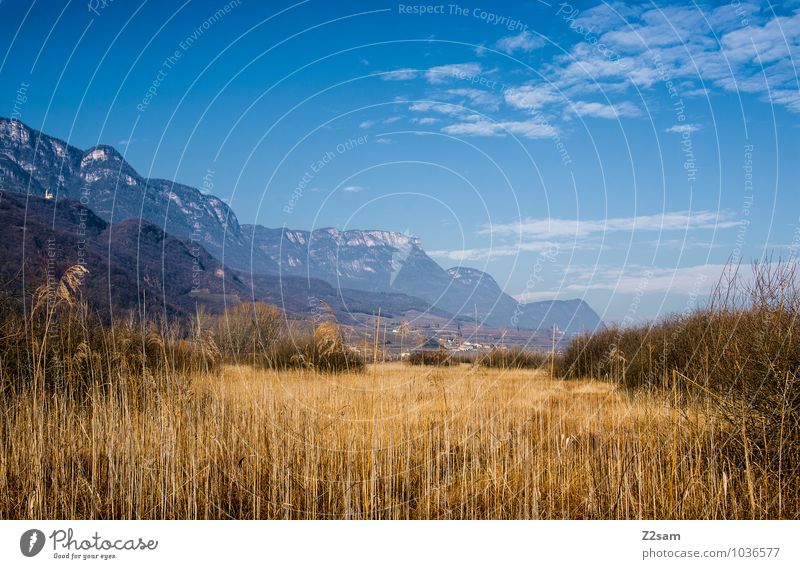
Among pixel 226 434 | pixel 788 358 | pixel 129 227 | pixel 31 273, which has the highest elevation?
pixel 129 227

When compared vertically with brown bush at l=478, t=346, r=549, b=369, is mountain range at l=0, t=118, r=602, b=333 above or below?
above

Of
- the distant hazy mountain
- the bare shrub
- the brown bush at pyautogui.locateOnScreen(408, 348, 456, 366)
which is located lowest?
the brown bush at pyautogui.locateOnScreen(408, 348, 456, 366)

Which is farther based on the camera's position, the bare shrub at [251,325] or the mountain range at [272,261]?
the bare shrub at [251,325]

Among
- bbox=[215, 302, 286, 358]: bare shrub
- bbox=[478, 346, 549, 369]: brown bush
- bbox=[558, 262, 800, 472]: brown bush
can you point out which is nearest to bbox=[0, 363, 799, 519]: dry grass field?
bbox=[558, 262, 800, 472]: brown bush

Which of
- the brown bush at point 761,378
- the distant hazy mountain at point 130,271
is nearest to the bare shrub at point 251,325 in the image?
the distant hazy mountain at point 130,271

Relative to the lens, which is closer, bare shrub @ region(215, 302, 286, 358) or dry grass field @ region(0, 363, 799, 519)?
dry grass field @ region(0, 363, 799, 519)

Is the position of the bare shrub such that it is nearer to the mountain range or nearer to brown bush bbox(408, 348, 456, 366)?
the mountain range

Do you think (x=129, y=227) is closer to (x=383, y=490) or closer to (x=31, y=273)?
(x=31, y=273)

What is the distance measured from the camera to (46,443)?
19.4ft

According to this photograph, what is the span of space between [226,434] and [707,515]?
4682mm

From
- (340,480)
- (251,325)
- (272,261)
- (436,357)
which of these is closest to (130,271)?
(272,261)

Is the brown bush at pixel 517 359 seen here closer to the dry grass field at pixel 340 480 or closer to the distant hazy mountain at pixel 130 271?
the distant hazy mountain at pixel 130 271

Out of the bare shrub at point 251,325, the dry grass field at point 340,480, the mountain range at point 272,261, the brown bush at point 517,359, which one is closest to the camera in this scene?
the dry grass field at point 340,480
